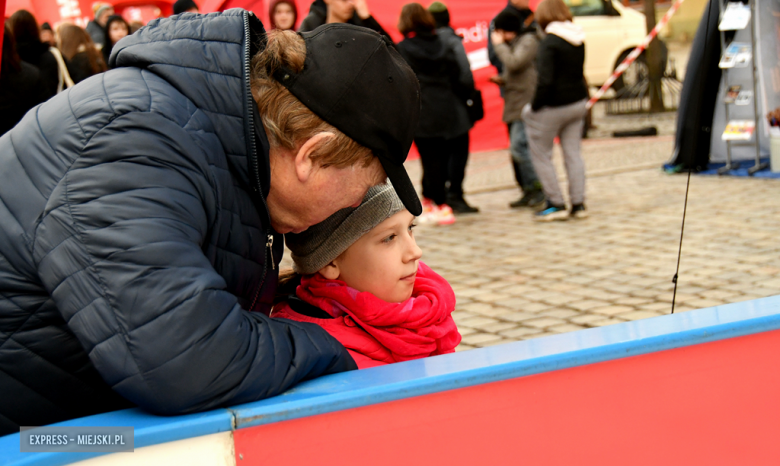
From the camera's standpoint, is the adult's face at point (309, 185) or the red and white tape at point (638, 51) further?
the red and white tape at point (638, 51)

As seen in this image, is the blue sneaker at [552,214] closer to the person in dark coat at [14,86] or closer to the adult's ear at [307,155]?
the person in dark coat at [14,86]

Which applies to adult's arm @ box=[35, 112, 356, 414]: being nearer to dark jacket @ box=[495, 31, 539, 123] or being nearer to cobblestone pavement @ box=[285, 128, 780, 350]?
cobblestone pavement @ box=[285, 128, 780, 350]

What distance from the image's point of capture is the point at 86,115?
3.97 ft

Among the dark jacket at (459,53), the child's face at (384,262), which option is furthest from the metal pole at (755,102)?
the child's face at (384,262)

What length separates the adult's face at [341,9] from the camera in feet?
18.9

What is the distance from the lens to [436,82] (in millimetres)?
6516

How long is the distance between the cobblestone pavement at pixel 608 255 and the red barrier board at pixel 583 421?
217 centimetres

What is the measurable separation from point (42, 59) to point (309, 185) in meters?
5.13

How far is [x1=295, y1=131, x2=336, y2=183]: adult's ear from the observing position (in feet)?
4.51

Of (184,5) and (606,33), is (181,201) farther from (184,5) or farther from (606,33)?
(606,33)

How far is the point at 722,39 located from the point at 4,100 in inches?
243

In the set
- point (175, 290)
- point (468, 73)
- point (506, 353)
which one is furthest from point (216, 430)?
point (468, 73)

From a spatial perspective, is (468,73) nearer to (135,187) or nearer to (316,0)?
(316,0)

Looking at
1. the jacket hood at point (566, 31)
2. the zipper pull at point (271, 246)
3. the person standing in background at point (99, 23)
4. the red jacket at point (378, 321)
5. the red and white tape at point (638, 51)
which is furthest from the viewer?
the person standing in background at point (99, 23)
